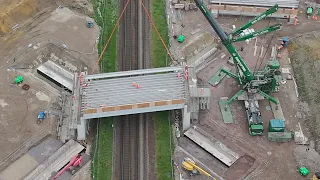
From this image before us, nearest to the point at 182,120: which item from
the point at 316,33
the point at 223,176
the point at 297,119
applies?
the point at 223,176

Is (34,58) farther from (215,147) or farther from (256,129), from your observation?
(256,129)

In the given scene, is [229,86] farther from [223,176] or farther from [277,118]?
[223,176]

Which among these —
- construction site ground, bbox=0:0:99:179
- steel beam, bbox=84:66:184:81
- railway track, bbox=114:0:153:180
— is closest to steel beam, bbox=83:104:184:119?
railway track, bbox=114:0:153:180

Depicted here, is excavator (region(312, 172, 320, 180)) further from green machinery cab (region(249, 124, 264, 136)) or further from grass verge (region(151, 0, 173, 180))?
grass verge (region(151, 0, 173, 180))

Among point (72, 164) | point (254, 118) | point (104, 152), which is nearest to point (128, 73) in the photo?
point (104, 152)

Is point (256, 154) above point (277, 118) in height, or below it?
below

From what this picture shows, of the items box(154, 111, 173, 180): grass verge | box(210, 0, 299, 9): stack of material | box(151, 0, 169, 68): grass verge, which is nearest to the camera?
box(154, 111, 173, 180): grass verge
